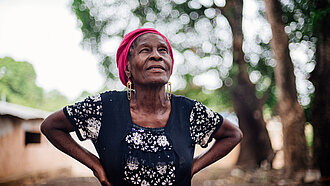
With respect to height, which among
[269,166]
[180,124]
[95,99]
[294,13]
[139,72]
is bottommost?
[269,166]

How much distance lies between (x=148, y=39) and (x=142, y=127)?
60 centimetres

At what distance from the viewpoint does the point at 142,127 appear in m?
2.11

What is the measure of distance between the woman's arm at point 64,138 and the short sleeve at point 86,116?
5 centimetres

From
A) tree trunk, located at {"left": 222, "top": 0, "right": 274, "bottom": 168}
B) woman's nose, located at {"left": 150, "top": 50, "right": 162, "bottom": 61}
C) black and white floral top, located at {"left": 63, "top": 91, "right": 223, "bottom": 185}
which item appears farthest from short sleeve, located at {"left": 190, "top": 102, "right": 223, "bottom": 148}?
tree trunk, located at {"left": 222, "top": 0, "right": 274, "bottom": 168}

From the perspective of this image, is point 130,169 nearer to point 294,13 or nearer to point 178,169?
point 178,169

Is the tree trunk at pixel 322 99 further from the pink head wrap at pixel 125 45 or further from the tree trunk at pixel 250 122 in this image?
the tree trunk at pixel 250 122

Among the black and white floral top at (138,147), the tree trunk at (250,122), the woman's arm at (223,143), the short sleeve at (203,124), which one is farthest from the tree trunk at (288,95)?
the black and white floral top at (138,147)

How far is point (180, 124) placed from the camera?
219cm

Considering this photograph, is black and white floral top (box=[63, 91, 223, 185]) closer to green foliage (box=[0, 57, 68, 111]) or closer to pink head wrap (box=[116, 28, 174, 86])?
pink head wrap (box=[116, 28, 174, 86])

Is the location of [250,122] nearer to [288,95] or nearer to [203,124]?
[288,95]

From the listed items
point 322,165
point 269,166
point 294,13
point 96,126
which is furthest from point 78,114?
point 269,166

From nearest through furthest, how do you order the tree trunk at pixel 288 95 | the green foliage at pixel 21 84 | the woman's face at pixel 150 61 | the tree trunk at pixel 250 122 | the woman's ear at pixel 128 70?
1. the woman's face at pixel 150 61
2. the woman's ear at pixel 128 70
3. the tree trunk at pixel 288 95
4. the tree trunk at pixel 250 122
5. the green foliage at pixel 21 84

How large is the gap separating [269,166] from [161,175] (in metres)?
9.41

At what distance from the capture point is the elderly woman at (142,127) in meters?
2.01
